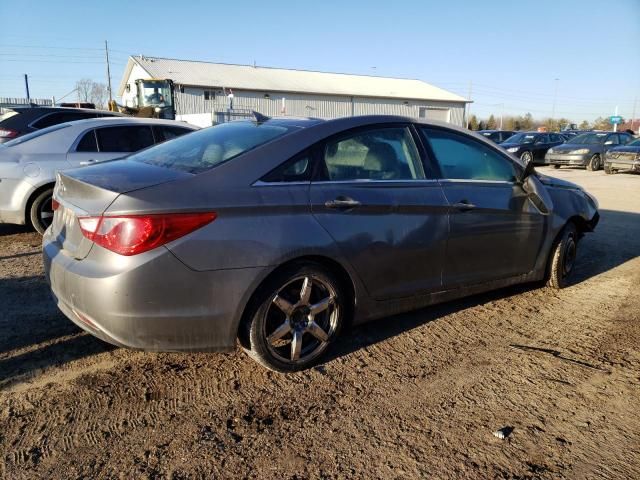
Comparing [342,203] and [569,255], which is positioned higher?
[342,203]

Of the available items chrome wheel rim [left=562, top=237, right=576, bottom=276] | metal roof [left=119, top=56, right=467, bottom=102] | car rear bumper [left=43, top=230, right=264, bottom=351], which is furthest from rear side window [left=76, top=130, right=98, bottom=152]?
metal roof [left=119, top=56, right=467, bottom=102]

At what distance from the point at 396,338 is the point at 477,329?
0.69m

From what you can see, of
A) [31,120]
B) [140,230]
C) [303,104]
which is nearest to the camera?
[140,230]

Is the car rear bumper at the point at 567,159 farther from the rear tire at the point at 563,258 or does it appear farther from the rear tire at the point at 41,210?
the rear tire at the point at 41,210

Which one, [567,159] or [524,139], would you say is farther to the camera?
[524,139]

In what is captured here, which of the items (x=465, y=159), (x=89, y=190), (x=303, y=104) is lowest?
(x=89, y=190)

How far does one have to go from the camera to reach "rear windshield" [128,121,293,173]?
3.32 m

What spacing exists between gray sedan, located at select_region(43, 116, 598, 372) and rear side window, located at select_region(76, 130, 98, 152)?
11.1 feet

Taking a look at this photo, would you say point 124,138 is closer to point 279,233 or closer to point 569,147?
point 279,233

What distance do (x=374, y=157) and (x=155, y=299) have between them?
69.4 inches

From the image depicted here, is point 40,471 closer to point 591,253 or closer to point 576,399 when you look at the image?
point 576,399

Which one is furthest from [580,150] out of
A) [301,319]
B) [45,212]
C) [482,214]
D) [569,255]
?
[301,319]

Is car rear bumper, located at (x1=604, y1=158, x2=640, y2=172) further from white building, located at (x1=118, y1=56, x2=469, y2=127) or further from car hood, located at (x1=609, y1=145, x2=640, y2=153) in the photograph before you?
white building, located at (x1=118, y1=56, x2=469, y2=127)

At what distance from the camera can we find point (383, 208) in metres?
3.53
